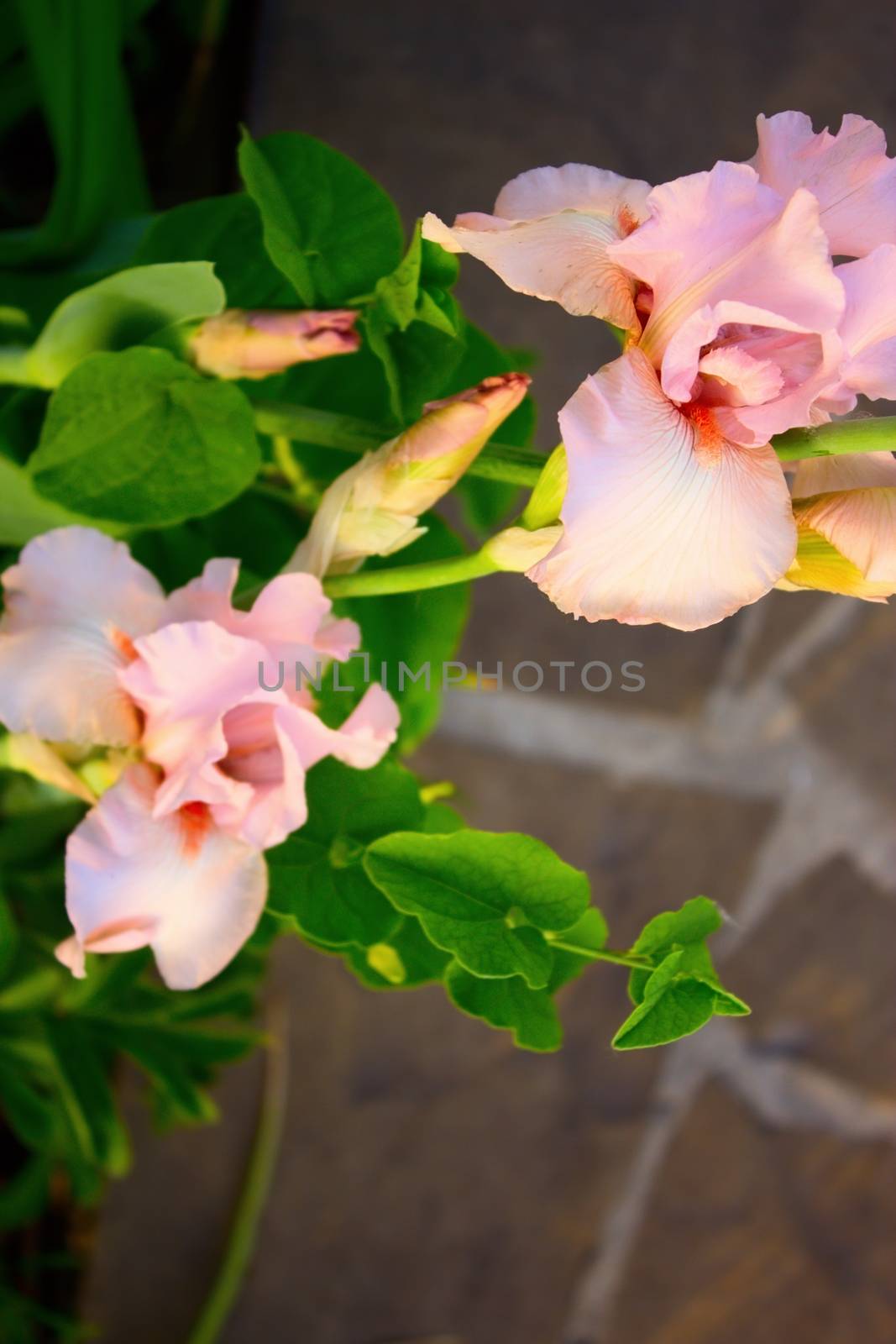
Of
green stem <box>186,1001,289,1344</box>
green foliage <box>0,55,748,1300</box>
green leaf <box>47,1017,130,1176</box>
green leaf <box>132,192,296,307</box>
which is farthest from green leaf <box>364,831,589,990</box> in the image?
green stem <box>186,1001,289,1344</box>

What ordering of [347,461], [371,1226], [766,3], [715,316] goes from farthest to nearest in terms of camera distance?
[371,1226] < [766,3] < [347,461] < [715,316]

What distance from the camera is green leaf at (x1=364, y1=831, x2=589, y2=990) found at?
30 centimetres

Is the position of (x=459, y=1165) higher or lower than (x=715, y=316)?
lower

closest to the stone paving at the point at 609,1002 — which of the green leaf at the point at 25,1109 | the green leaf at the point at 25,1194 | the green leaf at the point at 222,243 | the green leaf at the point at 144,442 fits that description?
the green leaf at the point at 25,1194

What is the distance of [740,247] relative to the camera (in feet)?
0.84

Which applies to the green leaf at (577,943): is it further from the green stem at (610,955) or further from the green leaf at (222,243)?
the green leaf at (222,243)

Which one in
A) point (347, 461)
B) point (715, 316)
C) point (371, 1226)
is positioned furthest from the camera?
point (371, 1226)

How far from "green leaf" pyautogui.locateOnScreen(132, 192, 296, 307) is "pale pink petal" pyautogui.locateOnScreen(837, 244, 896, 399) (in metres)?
0.21

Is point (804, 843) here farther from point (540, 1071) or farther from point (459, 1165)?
point (459, 1165)

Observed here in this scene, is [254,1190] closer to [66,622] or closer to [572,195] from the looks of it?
[66,622]

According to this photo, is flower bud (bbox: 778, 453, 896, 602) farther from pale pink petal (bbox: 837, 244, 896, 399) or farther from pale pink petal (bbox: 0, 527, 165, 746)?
pale pink petal (bbox: 0, 527, 165, 746)

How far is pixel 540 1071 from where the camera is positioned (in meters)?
1.08

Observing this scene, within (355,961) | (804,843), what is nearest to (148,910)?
(355,961)

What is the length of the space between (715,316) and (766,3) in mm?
850
